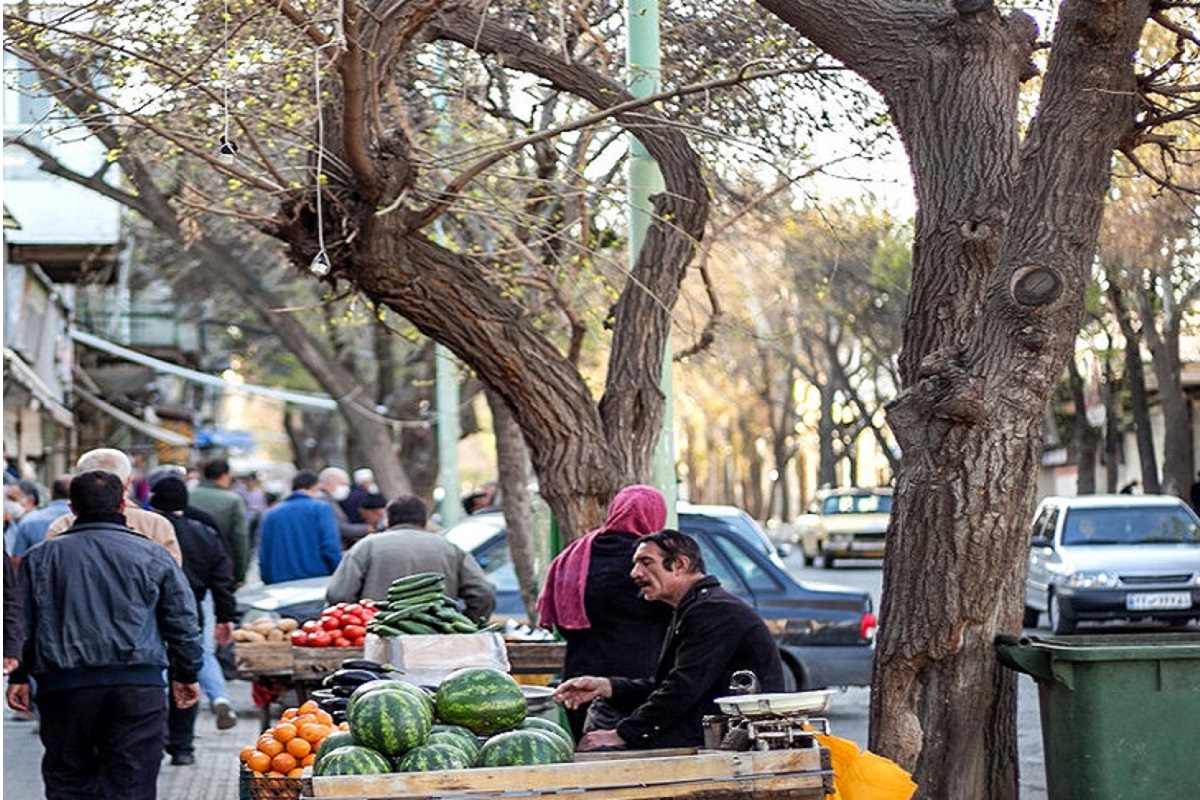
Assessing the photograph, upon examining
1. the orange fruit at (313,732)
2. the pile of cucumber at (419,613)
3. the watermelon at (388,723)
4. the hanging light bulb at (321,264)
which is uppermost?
the hanging light bulb at (321,264)

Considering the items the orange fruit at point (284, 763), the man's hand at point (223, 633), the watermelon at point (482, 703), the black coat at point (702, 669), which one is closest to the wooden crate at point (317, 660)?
the man's hand at point (223, 633)

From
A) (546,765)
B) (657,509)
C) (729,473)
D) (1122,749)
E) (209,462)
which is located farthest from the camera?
(729,473)

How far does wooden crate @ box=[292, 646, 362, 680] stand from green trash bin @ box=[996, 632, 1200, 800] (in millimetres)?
3846

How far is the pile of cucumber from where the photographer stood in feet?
31.1

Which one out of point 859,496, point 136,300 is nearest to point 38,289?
point 136,300

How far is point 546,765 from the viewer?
6.04 m

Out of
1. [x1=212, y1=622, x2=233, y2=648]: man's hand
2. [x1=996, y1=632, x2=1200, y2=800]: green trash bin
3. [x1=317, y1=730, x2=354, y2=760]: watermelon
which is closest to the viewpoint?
[x1=317, y1=730, x2=354, y2=760]: watermelon

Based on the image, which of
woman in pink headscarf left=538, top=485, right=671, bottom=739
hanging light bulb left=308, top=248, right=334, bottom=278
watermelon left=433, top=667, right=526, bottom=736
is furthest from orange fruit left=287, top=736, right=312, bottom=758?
hanging light bulb left=308, top=248, right=334, bottom=278

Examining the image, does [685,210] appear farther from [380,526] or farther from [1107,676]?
[380,526]

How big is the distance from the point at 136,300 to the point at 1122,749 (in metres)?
43.5

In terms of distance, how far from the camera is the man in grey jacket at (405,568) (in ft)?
38.4

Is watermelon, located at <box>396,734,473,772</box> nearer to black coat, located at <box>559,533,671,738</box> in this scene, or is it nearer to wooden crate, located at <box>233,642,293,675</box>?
black coat, located at <box>559,533,671,738</box>

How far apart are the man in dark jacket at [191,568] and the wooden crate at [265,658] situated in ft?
2.98

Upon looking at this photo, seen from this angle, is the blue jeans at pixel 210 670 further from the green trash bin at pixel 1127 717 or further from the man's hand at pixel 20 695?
the green trash bin at pixel 1127 717
